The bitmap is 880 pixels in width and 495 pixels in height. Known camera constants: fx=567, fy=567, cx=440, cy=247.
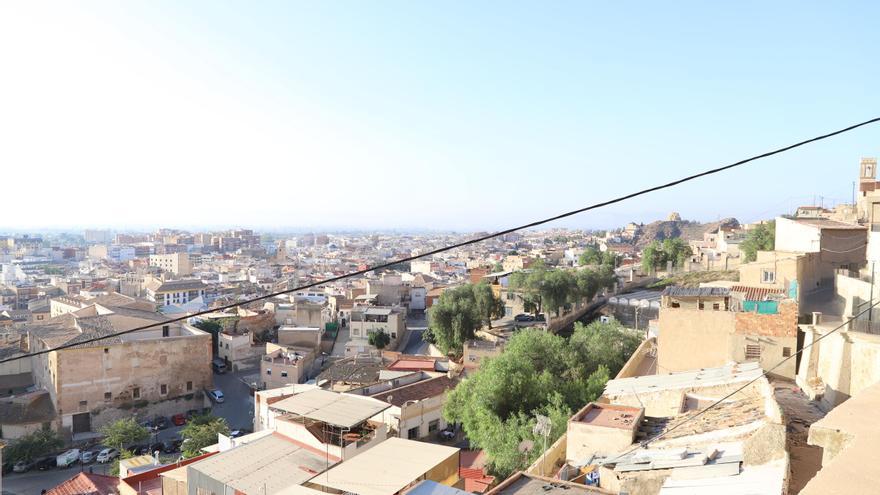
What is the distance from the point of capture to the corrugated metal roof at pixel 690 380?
26.1 feet

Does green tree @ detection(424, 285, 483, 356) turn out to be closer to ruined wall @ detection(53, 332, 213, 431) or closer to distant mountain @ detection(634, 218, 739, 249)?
ruined wall @ detection(53, 332, 213, 431)

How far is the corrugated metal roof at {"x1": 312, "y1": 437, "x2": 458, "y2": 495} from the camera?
723cm

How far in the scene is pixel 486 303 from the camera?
78.9 feet

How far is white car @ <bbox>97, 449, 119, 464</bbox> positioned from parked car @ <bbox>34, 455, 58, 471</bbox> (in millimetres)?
1253

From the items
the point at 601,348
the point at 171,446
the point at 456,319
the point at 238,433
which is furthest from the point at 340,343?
the point at 601,348

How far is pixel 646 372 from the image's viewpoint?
457 inches

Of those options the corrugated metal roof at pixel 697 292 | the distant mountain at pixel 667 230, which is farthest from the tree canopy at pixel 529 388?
the distant mountain at pixel 667 230

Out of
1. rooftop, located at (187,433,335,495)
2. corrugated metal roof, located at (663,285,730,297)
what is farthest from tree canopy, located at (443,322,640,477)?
rooftop, located at (187,433,335,495)

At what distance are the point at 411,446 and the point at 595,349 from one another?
6.23 metres

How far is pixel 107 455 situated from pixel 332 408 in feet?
36.7

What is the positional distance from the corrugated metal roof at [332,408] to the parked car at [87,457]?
10.8m

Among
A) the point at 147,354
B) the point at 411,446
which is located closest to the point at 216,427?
the point at 147,354

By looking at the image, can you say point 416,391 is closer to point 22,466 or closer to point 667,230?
point 22,466

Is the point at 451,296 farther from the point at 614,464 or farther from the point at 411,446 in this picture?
the point at 614,464
